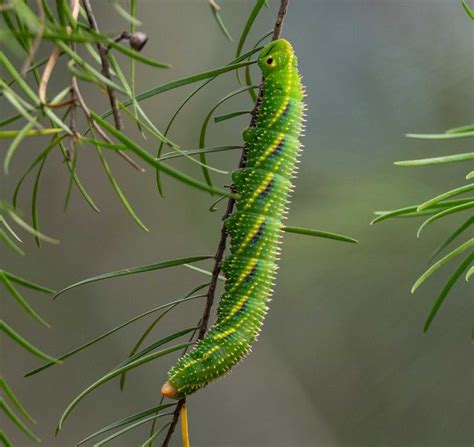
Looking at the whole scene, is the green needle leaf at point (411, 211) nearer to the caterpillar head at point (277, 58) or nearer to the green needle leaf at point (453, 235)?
the green needle leaf at point (453, 235)

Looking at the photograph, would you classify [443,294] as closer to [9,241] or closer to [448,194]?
[448,194]

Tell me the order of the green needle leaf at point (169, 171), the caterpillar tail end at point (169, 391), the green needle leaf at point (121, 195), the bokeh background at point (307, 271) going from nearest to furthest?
the green needle leaf at point (169, 171) → the green needle leaf at point (121, 195) → the caterpillar tail end at point (169, 391) → the bokeh background at point (307, 271)

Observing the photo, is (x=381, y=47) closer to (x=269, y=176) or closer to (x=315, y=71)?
(x=315, y=71)

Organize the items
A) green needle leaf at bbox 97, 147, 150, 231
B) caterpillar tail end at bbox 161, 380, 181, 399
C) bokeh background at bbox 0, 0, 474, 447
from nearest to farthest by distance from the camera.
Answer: green needle leaf at bbox 97, 147, 150, 231
caterpillar tail end at bbox 161, 380, 181, 399
bokeh background at bbox 0, 0, 474, 447

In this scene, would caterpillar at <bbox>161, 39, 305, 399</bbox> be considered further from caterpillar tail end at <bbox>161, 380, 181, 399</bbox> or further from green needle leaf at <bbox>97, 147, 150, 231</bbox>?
green needle leaf at <bbox>97, 147, 150, 231</bbox>

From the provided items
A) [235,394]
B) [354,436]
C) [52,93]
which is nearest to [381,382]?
[354,436]

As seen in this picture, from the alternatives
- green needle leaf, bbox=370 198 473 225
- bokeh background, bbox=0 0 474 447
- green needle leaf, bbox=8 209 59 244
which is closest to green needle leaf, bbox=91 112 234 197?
green needle leaf, bbox=8 209 59 244

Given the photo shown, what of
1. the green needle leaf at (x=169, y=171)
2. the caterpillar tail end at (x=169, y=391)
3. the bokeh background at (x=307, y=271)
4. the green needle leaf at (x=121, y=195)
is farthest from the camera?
the bokeh background at (x=307, y=271)

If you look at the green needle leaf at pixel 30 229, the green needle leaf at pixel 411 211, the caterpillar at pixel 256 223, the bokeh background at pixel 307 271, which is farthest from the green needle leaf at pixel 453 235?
the bokeh background at pixel 307 271

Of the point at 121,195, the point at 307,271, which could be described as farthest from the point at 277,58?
the point at 307,271
